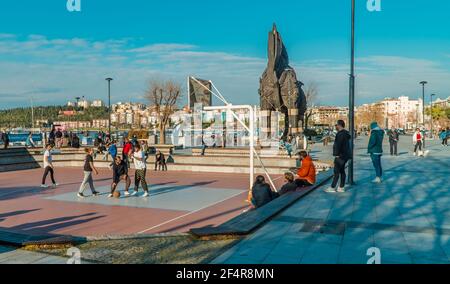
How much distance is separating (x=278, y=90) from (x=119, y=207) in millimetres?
13755

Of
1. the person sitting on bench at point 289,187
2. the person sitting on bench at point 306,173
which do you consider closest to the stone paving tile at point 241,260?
the person sitting on bench at point 289,187

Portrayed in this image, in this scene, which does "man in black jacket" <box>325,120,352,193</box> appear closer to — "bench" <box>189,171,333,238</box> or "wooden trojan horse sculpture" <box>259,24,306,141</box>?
"bench" <box>189,171,333,238</box>

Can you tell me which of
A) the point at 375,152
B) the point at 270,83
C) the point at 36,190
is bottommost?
the point at 36,190

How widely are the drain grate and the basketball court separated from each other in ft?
8.67

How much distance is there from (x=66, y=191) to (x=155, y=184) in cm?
335

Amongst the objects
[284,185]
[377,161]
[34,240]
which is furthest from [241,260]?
[377,161]

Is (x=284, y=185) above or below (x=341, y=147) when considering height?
below

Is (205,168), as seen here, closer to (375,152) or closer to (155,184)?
(155,184)

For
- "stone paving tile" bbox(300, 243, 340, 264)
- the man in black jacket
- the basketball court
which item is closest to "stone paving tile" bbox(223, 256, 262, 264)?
"stone paving tile" bbox(300, 243, 340, 264)

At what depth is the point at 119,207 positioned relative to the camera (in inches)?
422

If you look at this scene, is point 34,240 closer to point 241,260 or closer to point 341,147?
point 241,260
